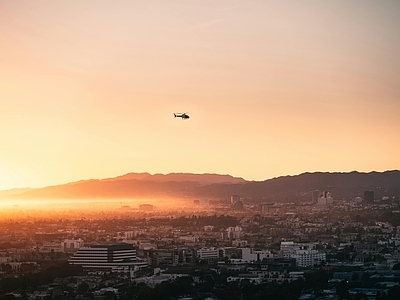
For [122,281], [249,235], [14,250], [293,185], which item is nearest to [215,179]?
[293,185]

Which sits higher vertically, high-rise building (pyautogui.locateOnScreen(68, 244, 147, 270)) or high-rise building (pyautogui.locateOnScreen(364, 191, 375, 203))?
high-rise building (pyautogui.locateOnScreen(364, 191, 375, 203))

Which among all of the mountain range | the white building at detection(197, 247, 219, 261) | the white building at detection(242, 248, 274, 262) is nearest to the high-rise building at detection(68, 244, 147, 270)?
the white building at detection(197, 247, 219, 261)

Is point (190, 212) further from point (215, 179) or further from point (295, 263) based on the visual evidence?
point (295, 263)

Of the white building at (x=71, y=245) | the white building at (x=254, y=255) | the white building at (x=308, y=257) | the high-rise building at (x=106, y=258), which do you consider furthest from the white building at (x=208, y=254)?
the white building at (x=71, y=245)

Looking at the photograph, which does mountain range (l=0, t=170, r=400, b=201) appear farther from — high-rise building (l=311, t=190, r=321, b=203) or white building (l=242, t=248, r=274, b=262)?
white building (l=242, t=248, r=274, b=262)

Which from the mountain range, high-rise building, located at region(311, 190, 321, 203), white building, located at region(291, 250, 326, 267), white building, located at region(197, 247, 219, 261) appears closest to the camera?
white building, located at region(291, 250, 326, 267)

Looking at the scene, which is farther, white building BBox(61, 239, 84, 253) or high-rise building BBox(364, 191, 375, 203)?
high-rise building BBox(364, 191, 375, 203)

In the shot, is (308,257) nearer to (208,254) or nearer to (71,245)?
(208,254)

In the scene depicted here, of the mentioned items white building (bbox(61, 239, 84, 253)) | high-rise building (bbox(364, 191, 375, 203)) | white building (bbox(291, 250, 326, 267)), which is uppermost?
high-rise building (bbox(364, 191, 375, 203))
